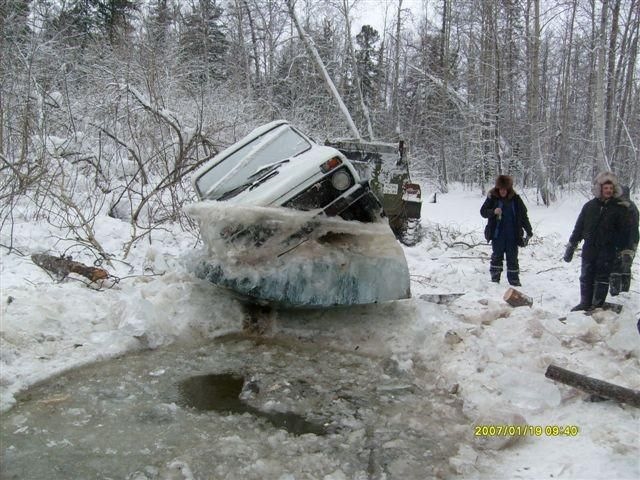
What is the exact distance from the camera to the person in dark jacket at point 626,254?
571 cm

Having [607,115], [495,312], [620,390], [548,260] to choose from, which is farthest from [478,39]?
[620,390]

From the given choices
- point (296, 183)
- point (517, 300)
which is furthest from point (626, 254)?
point (296, 183)

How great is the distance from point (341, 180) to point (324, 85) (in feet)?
67.9

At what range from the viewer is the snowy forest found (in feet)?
38.3

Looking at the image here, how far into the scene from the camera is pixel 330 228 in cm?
438

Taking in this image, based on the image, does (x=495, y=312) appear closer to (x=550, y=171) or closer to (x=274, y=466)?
(x=274, y=466)

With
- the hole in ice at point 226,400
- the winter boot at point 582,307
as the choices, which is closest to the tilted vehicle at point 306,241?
the hole in ice at point 226,400

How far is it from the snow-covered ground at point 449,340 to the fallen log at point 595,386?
0.07 m

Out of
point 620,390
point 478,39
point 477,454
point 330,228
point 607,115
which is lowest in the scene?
point 477,454

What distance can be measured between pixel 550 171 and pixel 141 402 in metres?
24.9

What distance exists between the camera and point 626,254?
226 inches

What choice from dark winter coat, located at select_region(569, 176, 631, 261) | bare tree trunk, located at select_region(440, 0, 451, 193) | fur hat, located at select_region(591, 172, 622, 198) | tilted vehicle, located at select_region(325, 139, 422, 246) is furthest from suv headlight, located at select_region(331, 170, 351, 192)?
bare tree trunk, located at select_region(440, 0, 451, 193)

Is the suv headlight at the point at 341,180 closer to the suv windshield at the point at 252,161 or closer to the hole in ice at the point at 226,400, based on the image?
the suv windshield at the point at 252,161
